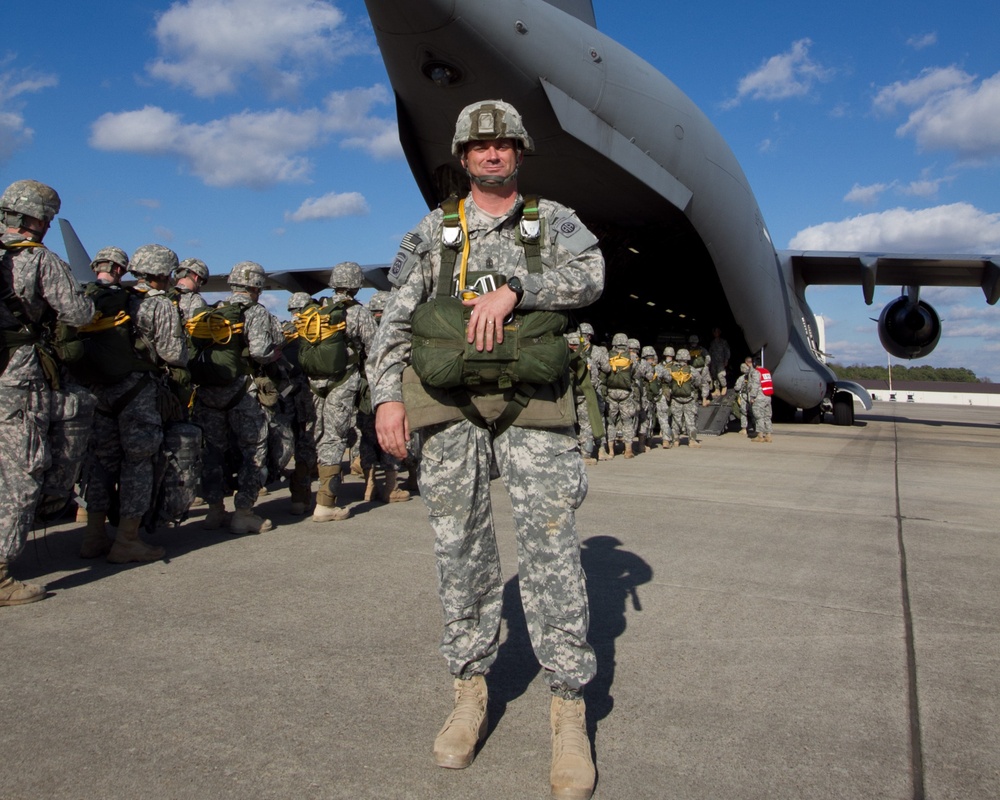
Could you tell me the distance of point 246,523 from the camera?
5324 mm

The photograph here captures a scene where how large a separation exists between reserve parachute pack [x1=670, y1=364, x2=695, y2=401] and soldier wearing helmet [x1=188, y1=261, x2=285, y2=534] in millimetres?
8294

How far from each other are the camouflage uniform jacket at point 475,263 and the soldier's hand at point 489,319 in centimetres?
18

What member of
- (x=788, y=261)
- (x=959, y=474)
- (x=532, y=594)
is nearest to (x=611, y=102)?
(x=959, y=474)

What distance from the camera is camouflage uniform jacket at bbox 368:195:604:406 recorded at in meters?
2.39

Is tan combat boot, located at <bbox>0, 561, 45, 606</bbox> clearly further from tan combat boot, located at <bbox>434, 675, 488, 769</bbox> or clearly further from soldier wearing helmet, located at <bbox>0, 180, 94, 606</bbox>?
tan combat boot, located at <bbox>434, 675, 488, 769</bbox>

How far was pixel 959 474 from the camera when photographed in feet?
29.0

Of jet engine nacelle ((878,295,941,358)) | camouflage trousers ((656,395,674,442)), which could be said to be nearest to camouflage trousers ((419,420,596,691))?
camouflage trousers ((656,395,674,442))

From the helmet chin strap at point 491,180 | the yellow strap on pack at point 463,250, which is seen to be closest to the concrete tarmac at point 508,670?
the yellow strap on pack at point 463,250

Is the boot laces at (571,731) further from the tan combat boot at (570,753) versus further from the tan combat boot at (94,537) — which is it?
the tan combat boot at (94,537)

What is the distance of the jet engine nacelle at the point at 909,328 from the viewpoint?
673 inches

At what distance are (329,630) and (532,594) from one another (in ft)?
4.00

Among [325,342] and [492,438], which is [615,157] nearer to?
[325,342]

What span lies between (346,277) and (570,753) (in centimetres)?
479

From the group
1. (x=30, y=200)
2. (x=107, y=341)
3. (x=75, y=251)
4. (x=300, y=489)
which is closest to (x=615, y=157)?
(x=300, y=489)
